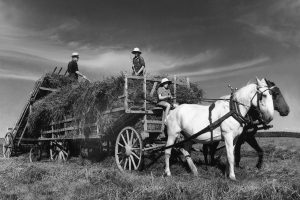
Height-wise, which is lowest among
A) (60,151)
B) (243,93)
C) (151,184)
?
(151,184)

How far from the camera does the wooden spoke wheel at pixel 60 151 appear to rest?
50.1 ft

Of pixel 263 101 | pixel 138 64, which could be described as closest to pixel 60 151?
pixel 138 64

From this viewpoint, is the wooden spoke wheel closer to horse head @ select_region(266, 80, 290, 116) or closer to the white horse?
the white horse

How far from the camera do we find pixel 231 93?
9.66 metres

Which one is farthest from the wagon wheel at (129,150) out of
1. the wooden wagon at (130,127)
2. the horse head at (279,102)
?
the horse head at (279,102)

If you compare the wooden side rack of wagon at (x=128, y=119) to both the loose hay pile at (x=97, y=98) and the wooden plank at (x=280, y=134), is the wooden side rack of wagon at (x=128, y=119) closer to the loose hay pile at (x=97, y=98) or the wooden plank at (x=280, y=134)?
the loose hay pile at (x=97, y=98)

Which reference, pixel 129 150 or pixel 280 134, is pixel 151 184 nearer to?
pixel 129 150

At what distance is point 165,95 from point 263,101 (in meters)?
2.73

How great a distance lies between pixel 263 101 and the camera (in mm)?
8938

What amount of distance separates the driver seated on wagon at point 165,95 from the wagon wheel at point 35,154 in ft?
27.2

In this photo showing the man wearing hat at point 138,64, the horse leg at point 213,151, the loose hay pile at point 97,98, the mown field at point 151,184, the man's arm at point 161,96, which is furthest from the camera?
the man wearing hat at point 138,64

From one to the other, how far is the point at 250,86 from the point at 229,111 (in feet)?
2.63

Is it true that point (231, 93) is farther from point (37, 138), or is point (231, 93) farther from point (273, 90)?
point (37, 138)

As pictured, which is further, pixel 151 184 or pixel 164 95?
pixel 164 95
